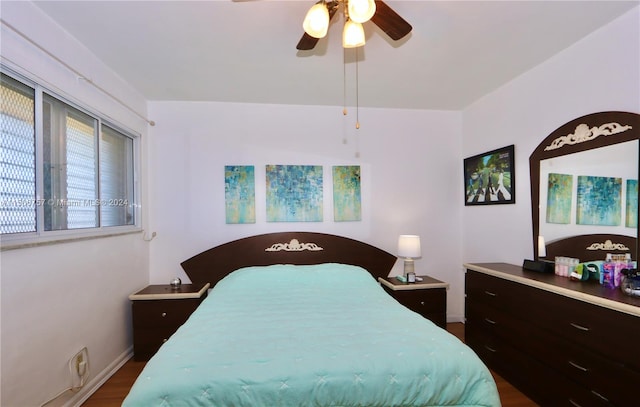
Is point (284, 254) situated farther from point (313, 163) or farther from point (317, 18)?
→ point (317, 18)

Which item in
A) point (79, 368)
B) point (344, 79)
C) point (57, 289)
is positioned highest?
point (344, 79)

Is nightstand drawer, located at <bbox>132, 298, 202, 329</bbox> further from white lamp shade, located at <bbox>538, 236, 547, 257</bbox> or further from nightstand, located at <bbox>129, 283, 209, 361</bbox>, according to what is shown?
white lamp shade, located at <bbox>538, 236, 547, 257</bbox>

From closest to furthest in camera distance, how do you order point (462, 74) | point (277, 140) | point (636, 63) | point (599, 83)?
point (636, 63) → point (599, 83) → point (462, 74) → point (277, 140)

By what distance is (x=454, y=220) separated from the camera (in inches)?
133

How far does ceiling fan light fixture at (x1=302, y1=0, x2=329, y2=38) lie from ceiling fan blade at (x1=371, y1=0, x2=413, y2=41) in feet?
0.85

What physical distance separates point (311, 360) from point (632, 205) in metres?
2.08

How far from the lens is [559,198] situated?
2219 millimetres

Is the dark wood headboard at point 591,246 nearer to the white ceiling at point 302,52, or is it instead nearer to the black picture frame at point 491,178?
the black picture frame at point 491,178

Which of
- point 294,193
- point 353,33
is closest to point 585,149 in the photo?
point 353,33

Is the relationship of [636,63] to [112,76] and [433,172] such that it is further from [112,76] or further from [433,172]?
[112,76]

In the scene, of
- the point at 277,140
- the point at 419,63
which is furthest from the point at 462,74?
the point at 277,140

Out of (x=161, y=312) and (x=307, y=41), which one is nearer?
(x=307, y=41)

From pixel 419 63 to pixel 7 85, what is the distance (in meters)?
2.61

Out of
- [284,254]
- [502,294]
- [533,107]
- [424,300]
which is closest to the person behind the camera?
[502,294]
